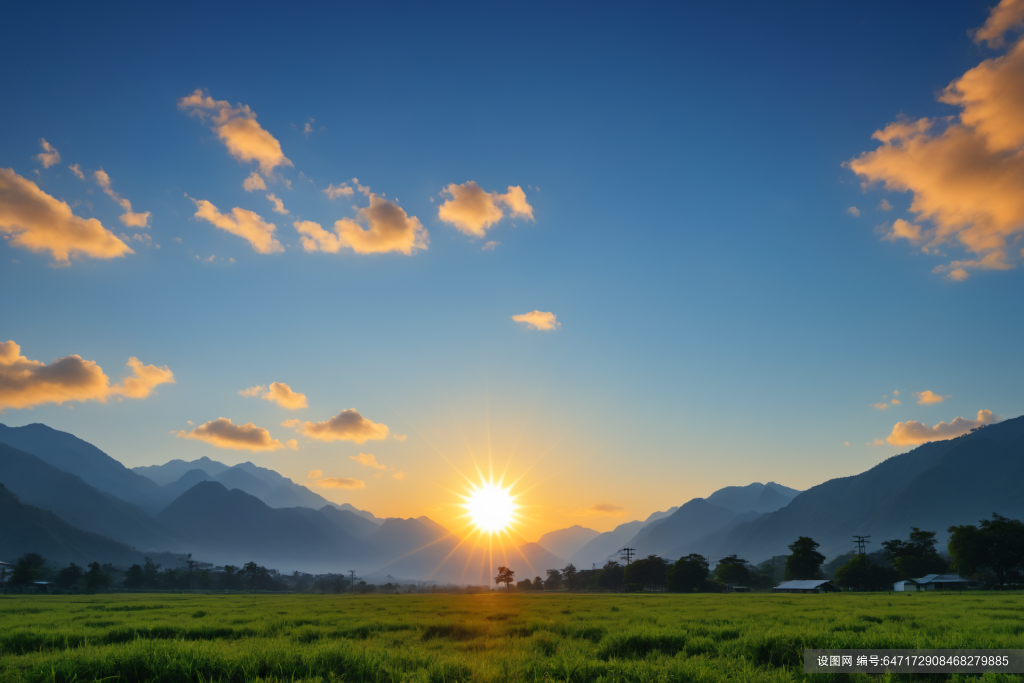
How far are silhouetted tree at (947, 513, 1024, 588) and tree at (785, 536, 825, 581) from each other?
35073 mm

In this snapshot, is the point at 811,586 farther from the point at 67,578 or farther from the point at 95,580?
the point at 67,578

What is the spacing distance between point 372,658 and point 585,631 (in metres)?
12.4

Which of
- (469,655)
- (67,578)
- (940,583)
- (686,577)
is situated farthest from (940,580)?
(67,578)

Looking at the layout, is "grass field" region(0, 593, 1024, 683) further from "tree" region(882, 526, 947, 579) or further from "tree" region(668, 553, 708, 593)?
"tree" region(882, 526, 947, 579)

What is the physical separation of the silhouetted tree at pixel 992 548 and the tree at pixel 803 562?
115ft

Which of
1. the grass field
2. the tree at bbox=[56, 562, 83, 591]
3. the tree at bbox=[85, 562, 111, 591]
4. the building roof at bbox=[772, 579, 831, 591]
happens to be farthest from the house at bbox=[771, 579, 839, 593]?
the tree at bbox=[56, 562, 83, 591]

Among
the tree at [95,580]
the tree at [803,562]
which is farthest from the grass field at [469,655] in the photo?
the tree at [95,580]

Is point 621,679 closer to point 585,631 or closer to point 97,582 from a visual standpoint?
point 585,631

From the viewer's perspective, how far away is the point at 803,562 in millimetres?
131250

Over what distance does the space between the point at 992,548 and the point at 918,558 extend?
27997 millimetres

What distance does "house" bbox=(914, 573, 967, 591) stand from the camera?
105m

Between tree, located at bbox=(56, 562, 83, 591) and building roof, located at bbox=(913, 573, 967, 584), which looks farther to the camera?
tree, located at bbox=(56, 562, 83, 591)

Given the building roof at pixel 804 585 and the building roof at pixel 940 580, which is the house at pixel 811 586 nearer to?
the building roof at pixel 804 585

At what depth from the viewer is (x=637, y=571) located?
149 meters
